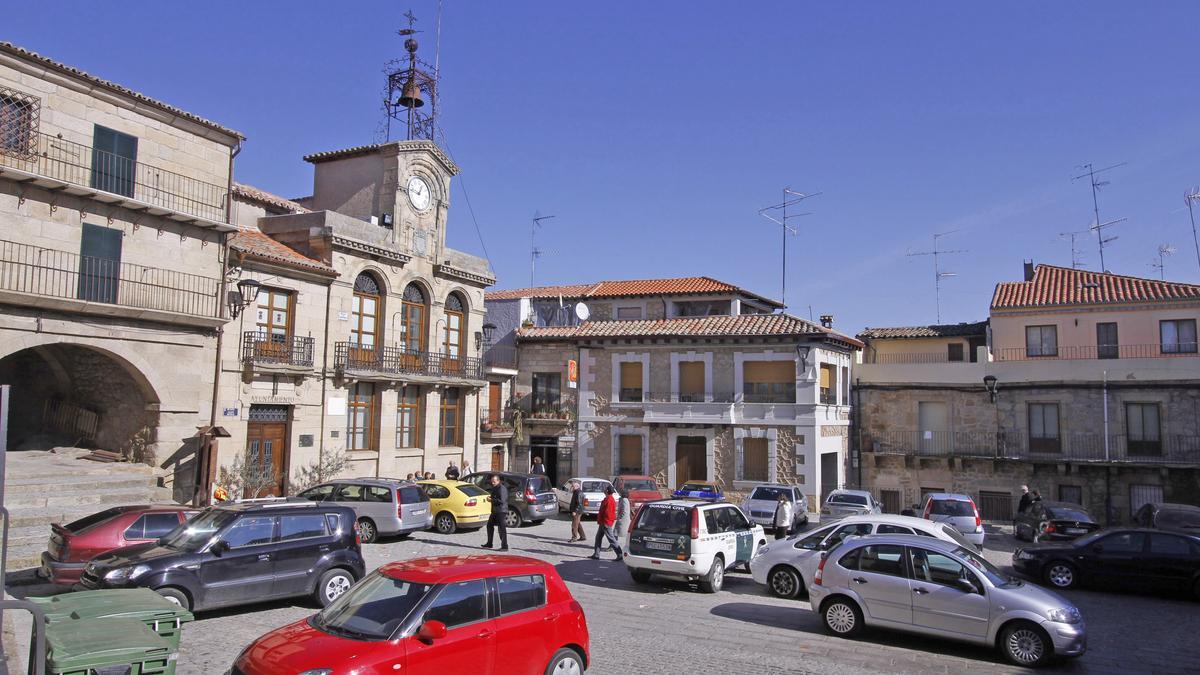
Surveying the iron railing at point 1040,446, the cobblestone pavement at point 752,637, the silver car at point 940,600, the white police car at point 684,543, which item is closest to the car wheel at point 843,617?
the silver car at point 940,600

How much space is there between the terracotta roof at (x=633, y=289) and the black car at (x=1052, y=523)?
1436 cm

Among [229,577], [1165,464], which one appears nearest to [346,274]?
[229,577]

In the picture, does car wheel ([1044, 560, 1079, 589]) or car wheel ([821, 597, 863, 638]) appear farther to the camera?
car wheel ([1044, 560, 1079, 589])

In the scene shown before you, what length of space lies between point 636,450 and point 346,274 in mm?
13480

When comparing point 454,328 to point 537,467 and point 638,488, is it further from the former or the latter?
point 638,488

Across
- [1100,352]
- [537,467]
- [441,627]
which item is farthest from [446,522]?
[1100,352]

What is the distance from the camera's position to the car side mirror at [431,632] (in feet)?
21.9

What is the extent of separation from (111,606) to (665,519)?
Answer: 349 inches

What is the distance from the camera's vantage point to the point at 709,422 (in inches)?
1183

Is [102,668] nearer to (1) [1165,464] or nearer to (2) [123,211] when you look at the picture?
(2) [123,211]

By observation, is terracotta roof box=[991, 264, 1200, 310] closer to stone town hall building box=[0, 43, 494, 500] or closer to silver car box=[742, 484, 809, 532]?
silver car box=[742, 484, 809, 532]

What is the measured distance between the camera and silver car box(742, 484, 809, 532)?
21.9 m

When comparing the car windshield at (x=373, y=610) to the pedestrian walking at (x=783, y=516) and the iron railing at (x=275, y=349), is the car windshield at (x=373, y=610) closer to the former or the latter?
the pedestrian walking at (x=783, y=516)

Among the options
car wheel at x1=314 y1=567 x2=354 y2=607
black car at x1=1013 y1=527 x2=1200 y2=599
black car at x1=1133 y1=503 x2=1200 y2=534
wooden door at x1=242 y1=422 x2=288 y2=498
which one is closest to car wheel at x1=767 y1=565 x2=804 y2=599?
black car at x1=1013 y1=527 x2=1200 y2=599
